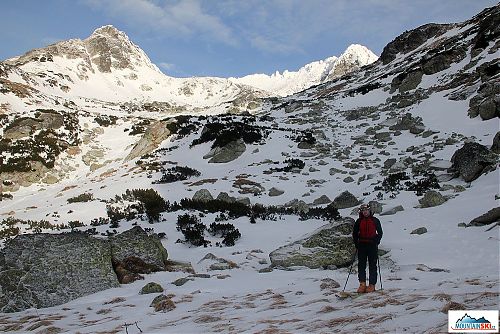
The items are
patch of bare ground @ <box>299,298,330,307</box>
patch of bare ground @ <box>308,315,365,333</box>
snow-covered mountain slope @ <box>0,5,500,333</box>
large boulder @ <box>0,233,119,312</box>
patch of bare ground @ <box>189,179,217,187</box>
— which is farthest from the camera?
patch of bare ground @ <box>189,179,217,187</box>

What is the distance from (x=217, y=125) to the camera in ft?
107

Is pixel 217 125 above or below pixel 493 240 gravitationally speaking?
above

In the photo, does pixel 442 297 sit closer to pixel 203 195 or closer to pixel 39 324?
pixel 39 324

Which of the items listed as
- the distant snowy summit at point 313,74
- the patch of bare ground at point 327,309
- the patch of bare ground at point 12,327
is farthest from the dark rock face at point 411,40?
the patch of bare ground at point 12,327

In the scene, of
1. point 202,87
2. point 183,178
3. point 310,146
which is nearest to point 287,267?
point 183,178

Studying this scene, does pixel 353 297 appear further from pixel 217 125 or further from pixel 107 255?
pixel 217 125

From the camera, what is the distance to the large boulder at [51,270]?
819 centimetres

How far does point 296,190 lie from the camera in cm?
2042

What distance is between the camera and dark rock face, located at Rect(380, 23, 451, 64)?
206 feet

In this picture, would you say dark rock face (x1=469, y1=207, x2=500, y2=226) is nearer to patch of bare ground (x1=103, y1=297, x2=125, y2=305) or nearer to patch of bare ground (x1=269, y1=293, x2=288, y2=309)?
patch of bare ground (x1=269, y1=293, x2=288, y2=309)

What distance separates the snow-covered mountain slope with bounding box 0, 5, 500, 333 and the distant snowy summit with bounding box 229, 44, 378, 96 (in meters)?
79.6

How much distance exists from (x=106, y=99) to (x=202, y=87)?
109 ft

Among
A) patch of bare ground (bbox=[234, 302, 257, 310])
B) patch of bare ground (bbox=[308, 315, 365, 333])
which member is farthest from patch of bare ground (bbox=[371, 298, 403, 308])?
patch of bare ground (bbox=[234, 302, 257, 310])

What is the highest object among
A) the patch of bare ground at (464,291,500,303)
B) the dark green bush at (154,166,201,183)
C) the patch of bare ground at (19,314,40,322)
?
the dark green bush at (154,166,201,183)
